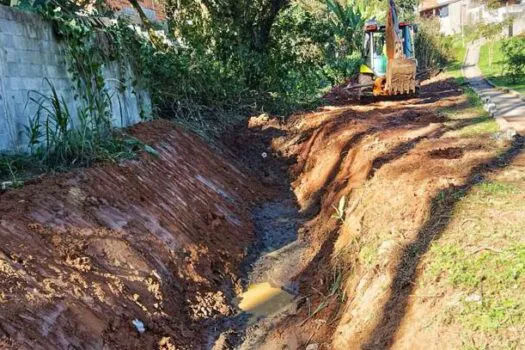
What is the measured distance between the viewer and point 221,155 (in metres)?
12.1

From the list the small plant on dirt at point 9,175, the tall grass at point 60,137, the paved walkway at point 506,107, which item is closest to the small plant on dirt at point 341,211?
the tall grass at point 60,137

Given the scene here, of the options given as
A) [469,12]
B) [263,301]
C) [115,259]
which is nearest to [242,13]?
[263,301]

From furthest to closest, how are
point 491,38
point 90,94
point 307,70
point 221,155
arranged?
1. point 491,38
2. point 307,70
3. point 221,155
4. point 90,94

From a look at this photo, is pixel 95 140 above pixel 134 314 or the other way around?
above

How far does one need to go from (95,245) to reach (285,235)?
4.20 m

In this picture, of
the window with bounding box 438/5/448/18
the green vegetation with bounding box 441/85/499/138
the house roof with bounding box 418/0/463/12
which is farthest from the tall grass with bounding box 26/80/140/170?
the window with bounding box 438/5/448/18

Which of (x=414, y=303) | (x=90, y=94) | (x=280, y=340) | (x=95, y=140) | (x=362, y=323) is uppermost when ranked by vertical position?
(x=90, y=94)

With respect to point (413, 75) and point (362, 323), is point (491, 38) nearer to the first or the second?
point (413, 75)

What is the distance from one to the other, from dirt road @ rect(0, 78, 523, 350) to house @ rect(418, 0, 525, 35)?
1241 inches

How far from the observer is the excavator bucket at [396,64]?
15.2 metres

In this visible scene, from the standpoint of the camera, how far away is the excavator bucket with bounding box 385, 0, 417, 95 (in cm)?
1522

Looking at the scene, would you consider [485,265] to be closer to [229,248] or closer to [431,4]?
[229,248]

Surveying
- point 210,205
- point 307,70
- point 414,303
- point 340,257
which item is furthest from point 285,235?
point 307,70

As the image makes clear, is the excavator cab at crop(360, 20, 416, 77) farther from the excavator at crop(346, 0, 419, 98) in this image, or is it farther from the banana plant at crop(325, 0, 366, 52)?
the banana plant at crop(325, 0, 366, 52)
